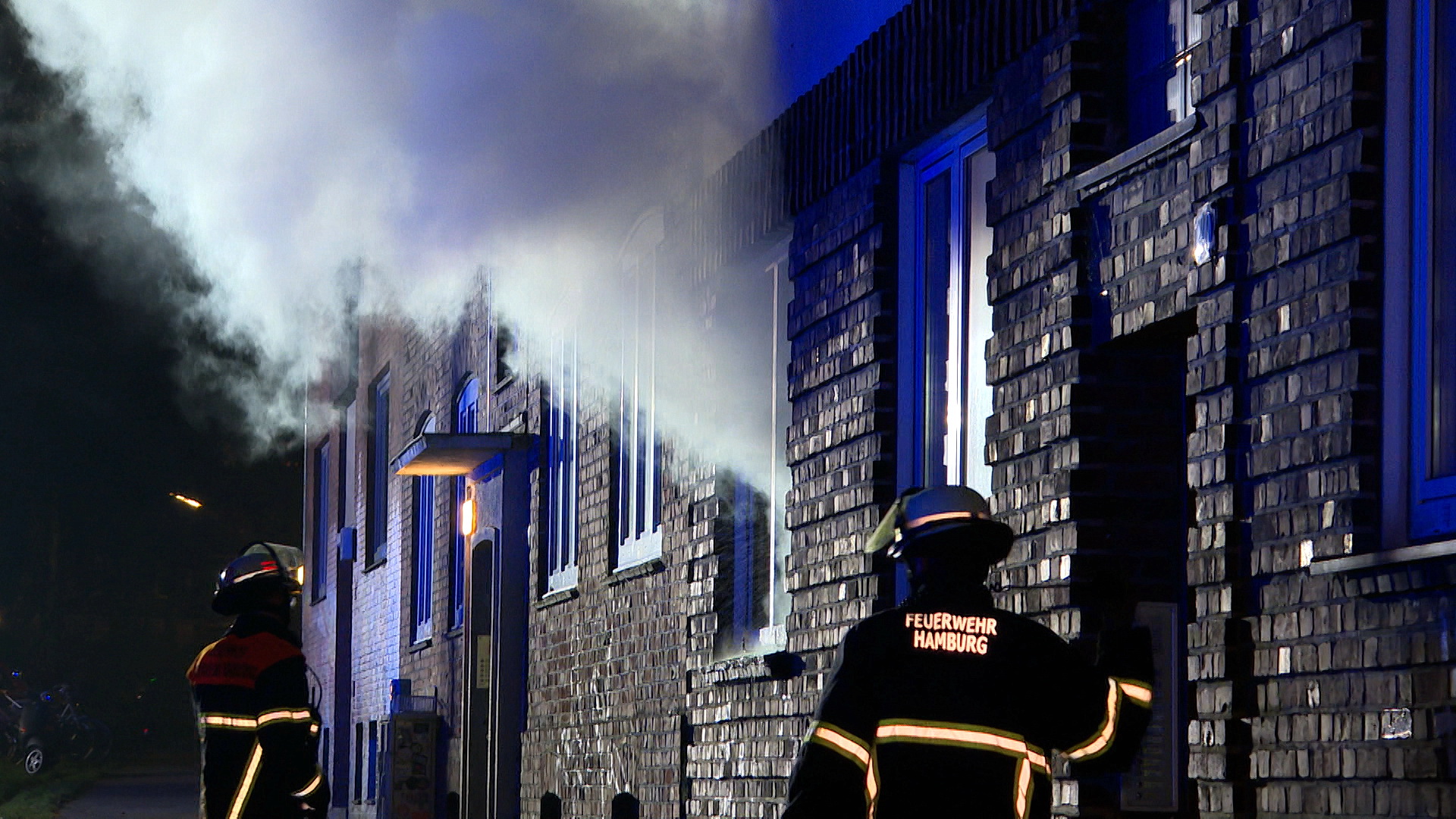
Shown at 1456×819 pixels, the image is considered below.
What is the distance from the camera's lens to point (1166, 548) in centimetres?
591

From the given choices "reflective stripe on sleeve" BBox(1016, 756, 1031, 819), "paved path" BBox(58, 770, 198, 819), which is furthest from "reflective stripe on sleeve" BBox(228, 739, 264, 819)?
"paved path" BBox(58, 770, 198, 819)

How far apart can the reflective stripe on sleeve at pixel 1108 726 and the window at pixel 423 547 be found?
14.5 metres

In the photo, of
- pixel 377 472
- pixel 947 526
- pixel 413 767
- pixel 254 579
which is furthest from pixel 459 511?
pixel 947 526

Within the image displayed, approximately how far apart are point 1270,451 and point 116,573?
46989 mm

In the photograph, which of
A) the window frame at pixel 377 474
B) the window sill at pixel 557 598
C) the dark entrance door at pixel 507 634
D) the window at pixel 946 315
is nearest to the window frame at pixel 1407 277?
the window at pixel 946 315

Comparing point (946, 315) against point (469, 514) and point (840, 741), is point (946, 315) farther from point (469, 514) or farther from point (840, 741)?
point (469, 514)

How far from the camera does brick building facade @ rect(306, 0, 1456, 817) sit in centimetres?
450

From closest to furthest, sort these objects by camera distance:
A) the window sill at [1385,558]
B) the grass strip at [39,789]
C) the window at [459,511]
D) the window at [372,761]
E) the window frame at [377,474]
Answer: the window sill at [1385,558], the window at [459,511], the grass strip at [39,789], the window at [372,761], the window frame at [377,474]

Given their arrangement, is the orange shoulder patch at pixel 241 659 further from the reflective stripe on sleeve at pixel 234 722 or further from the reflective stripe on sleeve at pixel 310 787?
the reflective stripe on sleeve at pixel 310 787

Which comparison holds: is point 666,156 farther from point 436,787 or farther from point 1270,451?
point 436,787

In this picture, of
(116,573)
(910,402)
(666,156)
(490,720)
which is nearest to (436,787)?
(490,720)

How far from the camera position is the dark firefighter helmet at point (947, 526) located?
409 cm

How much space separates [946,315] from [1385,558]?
3.18 meters

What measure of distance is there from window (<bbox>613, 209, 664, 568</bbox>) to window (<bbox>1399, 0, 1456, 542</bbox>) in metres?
6.42
